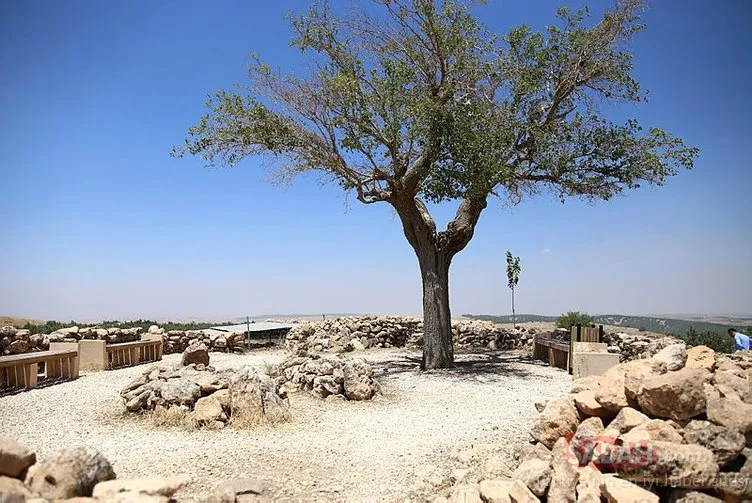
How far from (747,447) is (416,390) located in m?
6.87

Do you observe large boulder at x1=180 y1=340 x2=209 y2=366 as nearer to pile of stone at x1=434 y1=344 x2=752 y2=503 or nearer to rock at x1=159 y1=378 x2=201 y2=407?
rock at x1=159 y1=378 x2=201 y2=407

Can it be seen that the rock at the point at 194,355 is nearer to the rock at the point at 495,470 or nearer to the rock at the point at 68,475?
the rock at the point at 68,475

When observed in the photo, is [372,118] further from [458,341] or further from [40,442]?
[458,341]

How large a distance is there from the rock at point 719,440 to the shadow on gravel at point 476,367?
25.1 feet

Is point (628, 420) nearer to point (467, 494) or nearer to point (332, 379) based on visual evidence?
point (467, 494)

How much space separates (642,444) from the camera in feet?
13.4

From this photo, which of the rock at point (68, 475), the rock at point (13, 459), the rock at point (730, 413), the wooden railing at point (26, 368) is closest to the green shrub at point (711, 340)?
the rock at point (730, 413)

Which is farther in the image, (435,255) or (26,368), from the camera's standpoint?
(435,255)

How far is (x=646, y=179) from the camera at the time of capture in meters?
13.4

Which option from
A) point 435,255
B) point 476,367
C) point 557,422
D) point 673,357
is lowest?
point 476,367

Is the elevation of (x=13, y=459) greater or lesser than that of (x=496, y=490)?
greater

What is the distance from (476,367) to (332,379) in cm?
530

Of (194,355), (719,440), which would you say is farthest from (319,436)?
(194,355)

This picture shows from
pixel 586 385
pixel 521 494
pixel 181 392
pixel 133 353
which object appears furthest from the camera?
pixel 133 353
